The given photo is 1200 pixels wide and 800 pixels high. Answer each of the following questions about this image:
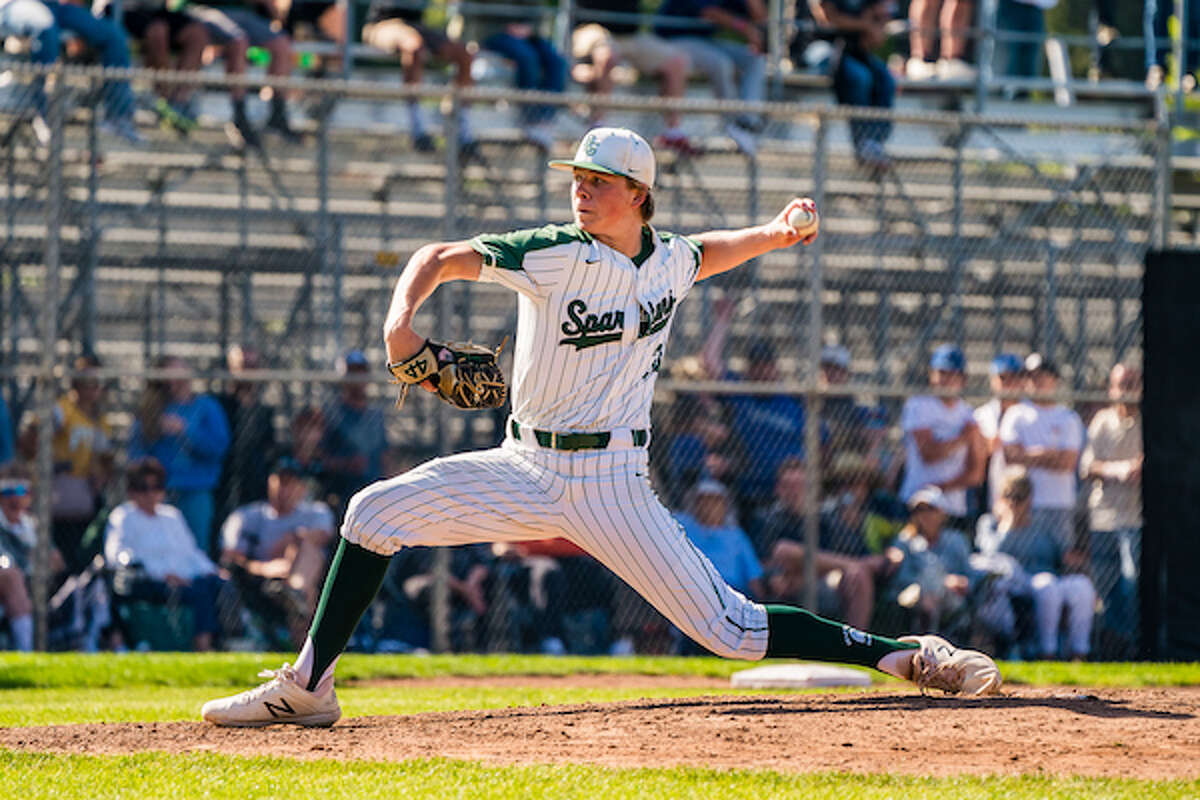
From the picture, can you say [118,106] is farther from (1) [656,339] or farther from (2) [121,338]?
(1) [656,339]

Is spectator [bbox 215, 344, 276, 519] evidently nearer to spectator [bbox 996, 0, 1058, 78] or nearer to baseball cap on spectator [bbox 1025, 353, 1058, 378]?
baseball cap on spectator [bbox 1025, 353, 1058, 378]

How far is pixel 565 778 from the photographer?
4.81 metres

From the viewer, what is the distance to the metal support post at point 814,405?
34.8 feet

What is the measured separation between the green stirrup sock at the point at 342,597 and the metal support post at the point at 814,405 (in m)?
5.24

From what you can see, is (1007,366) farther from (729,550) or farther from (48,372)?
(48,372)

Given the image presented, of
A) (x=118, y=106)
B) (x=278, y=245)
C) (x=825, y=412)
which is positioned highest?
(x=118, y=106)

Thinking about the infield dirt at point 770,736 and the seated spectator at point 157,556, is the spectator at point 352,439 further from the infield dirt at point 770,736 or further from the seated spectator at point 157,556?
the infield dirt at point 770,736

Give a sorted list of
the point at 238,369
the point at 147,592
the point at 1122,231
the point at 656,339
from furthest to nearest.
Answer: the point at 1122,231 → the point at 238,369 → the point at 147,592 → the point at 656,339

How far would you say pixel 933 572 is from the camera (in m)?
10.6

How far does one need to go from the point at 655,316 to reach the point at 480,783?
1809 mm

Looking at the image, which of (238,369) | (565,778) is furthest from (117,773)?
(238,369)

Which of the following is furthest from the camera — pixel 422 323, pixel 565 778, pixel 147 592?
pixel 422 323

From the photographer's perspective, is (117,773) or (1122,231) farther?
(1122,231)

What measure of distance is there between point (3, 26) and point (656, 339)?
7.18m
